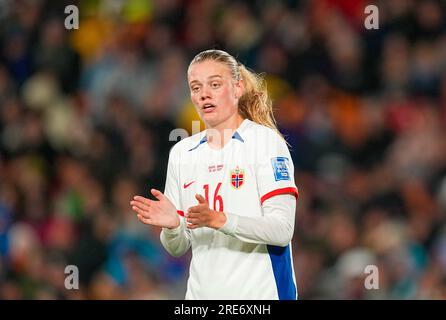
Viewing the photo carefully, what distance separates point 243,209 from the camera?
3668 millimetres

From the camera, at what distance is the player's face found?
12.3 ft

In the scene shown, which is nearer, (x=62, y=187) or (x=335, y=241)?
(x=335, y=241)

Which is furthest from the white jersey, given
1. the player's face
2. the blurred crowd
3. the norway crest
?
the blurred crowd

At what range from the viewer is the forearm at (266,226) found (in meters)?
3.45

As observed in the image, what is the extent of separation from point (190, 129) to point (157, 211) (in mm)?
3668

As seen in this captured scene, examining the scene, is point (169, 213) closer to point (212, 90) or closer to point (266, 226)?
point (266, 226)

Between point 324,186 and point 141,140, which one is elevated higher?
point 141,140

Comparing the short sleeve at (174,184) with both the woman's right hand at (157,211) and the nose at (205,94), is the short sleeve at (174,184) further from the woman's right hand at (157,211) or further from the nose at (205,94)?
the nose at (205,94)

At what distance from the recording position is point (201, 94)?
12.2ft

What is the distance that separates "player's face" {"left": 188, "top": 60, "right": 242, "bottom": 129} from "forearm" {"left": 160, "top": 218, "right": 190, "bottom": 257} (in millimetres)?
454

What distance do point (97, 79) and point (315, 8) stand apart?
205 cm
